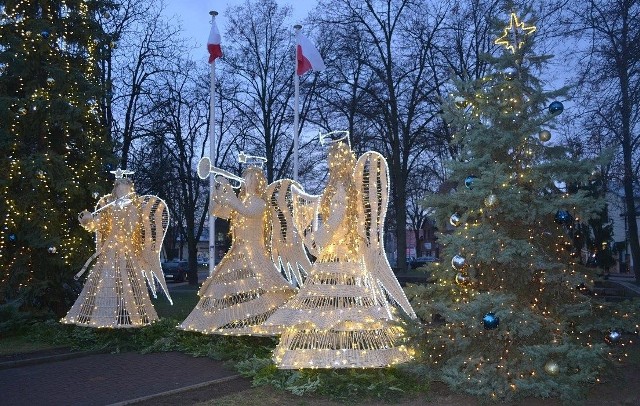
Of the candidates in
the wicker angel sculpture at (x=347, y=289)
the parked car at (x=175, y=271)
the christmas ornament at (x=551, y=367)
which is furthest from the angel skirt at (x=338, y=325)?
the parked car at (x=175, y=271)

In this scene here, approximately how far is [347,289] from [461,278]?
1.68 metres

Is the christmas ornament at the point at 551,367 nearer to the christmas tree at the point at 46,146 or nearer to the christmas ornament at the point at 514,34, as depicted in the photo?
the christmas ornament at the point at 514,34

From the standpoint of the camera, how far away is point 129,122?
79.5 ft

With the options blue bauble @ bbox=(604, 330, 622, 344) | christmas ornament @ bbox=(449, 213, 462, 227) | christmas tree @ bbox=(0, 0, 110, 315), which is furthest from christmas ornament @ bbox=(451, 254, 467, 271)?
christmas tree @ bbox=(0, 0, 110, 315)

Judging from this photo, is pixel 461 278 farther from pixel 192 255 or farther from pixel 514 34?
pixel 192 255

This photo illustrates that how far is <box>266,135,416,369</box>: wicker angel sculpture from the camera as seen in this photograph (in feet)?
27.7

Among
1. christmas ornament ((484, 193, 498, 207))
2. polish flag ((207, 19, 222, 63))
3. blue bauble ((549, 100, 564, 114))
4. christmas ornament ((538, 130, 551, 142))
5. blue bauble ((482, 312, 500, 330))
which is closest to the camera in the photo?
blue bauble ((482, 312, 500, 330))

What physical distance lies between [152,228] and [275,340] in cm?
386

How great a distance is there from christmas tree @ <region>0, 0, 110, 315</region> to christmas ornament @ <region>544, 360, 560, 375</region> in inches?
448

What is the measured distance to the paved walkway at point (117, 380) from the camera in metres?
8.50

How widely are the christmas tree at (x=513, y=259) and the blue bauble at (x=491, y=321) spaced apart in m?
0.01

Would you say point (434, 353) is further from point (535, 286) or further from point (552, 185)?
point (552, 185)

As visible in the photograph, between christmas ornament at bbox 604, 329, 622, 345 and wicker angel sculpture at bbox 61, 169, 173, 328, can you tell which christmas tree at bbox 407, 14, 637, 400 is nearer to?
christmas ornament at bbox 604, 329, 622, 345

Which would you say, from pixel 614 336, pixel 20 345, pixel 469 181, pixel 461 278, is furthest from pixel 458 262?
pixel 20 345
